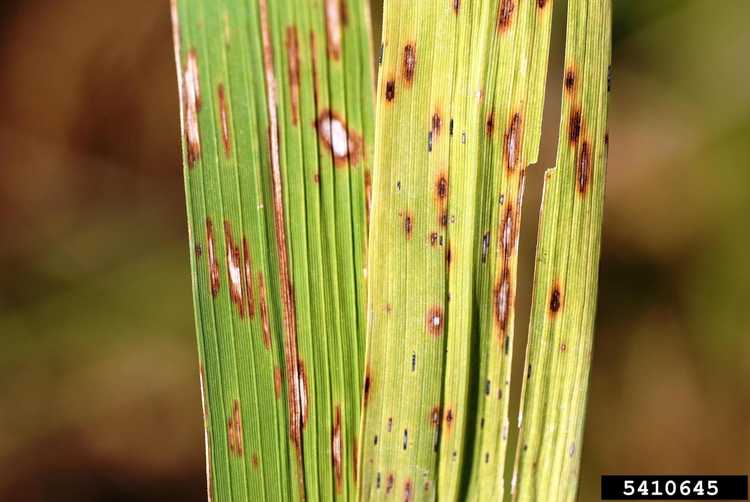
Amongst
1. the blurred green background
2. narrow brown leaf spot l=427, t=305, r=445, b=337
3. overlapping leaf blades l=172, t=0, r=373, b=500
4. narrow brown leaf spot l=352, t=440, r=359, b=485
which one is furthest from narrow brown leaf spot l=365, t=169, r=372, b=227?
the blurred green background

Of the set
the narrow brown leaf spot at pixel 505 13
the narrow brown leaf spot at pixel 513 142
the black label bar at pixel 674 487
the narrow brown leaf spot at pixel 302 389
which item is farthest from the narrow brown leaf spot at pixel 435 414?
the black label bar at pixel 674 487

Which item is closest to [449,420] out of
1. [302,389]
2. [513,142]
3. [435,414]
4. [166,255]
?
[435,414]

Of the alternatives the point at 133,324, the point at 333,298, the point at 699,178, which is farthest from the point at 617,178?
the point at 133,324

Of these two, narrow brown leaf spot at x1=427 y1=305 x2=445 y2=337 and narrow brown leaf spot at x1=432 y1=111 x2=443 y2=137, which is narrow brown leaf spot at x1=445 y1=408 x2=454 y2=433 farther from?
A: narrow brown leaf spot at x1=432 y1=111 x2=443 y2=137

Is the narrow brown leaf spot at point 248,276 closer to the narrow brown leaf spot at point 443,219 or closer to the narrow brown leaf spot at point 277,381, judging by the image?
the narrow brown leaf spot at point 277,381

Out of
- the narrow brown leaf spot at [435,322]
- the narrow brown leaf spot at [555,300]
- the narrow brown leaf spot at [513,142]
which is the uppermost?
the narrow brown leaf spot at [513,142]

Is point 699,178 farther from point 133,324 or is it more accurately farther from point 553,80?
point 133,324

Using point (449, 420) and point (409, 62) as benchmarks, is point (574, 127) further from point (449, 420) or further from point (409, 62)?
point (449, 420)
